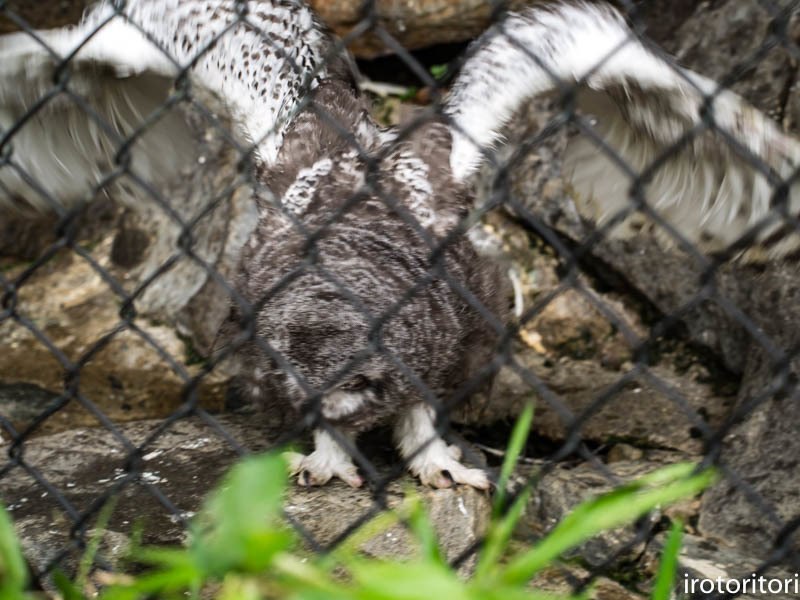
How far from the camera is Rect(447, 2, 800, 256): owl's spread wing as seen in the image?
1993mm

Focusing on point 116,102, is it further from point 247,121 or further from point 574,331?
point 574,331

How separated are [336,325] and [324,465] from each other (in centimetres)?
57

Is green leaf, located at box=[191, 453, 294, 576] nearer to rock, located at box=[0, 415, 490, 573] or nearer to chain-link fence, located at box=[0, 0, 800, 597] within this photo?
chain-link fence, located at box=[0, 0, 800, 597]

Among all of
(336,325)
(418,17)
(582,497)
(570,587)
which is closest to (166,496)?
(336,325)

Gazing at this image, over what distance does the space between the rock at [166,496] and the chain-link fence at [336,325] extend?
0.03 ft

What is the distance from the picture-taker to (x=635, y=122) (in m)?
2.47

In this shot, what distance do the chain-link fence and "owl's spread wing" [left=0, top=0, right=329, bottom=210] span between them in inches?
0.5

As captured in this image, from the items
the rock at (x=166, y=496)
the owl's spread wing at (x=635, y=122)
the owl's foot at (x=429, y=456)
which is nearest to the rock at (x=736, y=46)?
the owl's spread wing at (x=635, y=122)

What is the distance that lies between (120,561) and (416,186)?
1433 millimetres

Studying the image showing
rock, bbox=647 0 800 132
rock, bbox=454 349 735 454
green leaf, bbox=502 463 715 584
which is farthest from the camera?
rock, bbox=454 349 735 454

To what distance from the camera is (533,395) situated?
3.46m

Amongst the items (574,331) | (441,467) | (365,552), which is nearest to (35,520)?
(365,552)

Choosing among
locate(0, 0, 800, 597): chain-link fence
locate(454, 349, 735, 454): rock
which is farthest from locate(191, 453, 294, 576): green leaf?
locate(454, 349, 735, 454): rock

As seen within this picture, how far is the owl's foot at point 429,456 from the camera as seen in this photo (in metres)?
2.78
